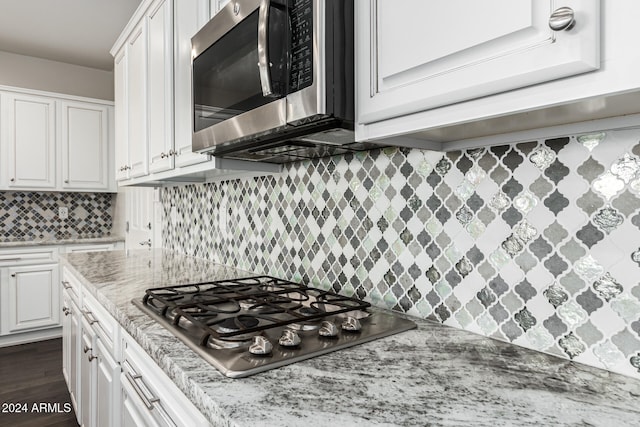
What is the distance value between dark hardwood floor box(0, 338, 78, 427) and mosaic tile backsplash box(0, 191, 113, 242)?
3.78 ft

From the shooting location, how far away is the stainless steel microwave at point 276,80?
90cm

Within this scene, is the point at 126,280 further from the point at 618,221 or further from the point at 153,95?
the point at 618,221

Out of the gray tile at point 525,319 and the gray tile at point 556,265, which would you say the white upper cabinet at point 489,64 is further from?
the gray tile at point 525,319

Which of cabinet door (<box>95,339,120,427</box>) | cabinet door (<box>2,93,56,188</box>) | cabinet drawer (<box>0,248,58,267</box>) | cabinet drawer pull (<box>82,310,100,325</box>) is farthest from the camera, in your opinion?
cabinet door (<box>2,93,56,188</box>)

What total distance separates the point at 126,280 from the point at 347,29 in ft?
4.51

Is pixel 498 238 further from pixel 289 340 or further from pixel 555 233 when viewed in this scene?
pixel 289 340

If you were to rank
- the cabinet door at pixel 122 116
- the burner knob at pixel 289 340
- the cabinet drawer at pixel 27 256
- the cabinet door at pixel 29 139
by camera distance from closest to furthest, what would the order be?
the burner knob at pixel 289 340
the cabinet door at pixel 122 116
the cabinet drawer at pixel 27 256
the cabinet door at pixel 29 139

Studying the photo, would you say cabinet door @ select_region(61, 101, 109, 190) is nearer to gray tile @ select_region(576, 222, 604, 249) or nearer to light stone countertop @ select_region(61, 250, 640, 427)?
light stone countertop @ select_region(61, 250, 640, 427)

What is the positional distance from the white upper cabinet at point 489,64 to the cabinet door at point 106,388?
3.77 ft

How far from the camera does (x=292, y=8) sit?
0.99 m

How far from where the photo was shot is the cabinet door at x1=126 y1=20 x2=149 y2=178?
2.33m

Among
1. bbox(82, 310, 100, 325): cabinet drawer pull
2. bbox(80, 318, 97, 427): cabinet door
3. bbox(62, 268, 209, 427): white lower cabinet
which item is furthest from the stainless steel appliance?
bbox(80, 318, 97, 427): cabinet door

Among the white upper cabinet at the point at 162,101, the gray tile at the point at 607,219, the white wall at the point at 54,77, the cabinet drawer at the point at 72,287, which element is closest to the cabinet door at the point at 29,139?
the white wall at the point at 54,77

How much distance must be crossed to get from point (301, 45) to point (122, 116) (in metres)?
2.31
